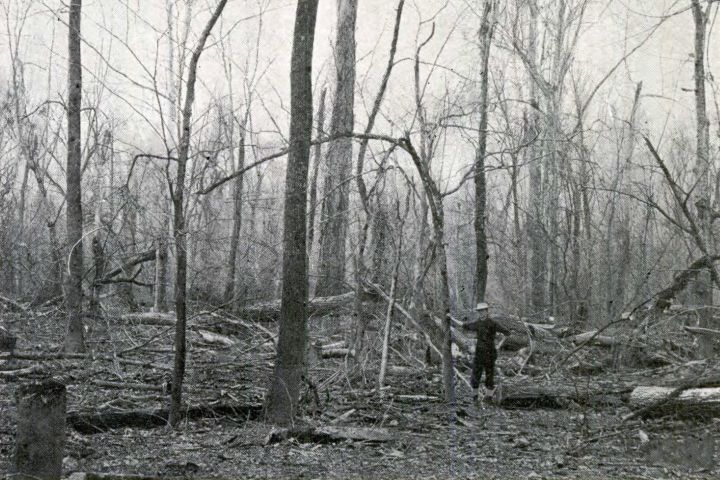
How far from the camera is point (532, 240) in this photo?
23.1 meters

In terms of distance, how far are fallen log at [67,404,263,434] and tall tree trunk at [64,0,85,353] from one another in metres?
3.38

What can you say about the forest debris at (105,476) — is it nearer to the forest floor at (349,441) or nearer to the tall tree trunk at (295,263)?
the forest floor at (349,441)

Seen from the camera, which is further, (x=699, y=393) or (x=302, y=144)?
(x=699, y=393)

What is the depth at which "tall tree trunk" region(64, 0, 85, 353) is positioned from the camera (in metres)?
9.75

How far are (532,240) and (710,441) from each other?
16.6 metres

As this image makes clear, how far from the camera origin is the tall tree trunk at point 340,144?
41.3 feet

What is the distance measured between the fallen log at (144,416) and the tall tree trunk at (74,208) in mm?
3378

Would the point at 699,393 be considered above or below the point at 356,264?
below

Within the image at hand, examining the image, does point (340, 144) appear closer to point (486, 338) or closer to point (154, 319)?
point (486, 338)

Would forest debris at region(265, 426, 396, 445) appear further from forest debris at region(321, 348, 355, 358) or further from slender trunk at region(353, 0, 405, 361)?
forest debris at region(321, 348, 355, 358)

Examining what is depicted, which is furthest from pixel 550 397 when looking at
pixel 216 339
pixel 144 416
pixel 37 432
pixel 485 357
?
pixel 37 432

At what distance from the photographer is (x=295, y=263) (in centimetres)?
673

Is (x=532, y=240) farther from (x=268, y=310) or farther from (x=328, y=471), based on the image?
(x=328, y=471)

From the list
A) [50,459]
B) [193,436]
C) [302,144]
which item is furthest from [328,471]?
[302,144]
